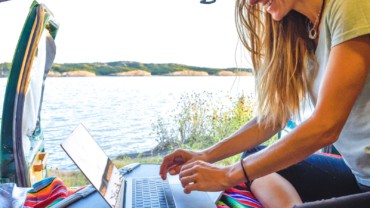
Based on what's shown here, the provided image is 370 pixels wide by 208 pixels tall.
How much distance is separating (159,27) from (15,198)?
5.34 ft

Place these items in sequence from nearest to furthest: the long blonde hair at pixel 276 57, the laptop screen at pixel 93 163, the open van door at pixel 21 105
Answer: the laptop screen at pixel 93 163 < the long blonde hair at pixel 276 57 < the open van door at pixel 21 105

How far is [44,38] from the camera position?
1.79 m

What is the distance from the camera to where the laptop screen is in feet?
3.12

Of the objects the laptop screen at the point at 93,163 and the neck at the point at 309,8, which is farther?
the neck at the point at 309,8

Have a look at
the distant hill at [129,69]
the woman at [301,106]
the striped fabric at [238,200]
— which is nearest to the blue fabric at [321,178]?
the woman at [301,106]

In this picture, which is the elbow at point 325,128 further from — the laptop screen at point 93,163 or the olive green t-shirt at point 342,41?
the laptop screen at point 93,163

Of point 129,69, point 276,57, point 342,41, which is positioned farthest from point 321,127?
point 129,69

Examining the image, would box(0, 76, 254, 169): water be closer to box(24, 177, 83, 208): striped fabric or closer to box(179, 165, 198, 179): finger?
box(24, 177, 83, 208): striped fabric

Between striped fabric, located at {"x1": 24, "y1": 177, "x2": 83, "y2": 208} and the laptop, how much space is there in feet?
0.72

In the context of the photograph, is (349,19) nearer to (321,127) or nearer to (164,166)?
(321,127)

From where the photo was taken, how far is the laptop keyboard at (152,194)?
110 cm

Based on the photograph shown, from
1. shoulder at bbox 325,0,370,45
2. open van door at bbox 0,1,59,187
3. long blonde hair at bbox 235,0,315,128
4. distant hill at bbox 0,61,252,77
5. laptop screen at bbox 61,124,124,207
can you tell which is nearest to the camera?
shoulder at bbox 325,0,370,45

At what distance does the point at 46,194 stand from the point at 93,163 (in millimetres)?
334

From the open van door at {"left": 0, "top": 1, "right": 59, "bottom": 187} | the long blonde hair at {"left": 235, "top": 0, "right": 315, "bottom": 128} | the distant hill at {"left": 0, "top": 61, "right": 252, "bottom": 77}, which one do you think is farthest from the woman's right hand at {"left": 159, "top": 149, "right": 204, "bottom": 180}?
the distant hill at {"left": 0, "top": 61, "right": 252, "bottom": 77}
